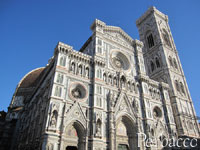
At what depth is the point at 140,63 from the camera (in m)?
30.3

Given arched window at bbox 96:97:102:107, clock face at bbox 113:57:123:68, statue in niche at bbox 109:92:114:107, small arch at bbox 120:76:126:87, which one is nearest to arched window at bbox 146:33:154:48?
clock face at bbox 113:57:123:68

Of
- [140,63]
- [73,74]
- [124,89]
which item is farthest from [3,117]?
[140,63]

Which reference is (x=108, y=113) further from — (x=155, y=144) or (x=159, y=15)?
(x=159, y=15)

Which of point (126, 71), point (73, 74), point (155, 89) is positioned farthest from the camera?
point (155, 89)

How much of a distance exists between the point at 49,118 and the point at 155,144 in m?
15.9

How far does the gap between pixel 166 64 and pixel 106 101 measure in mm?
21006

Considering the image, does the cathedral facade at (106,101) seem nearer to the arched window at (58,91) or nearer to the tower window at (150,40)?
the arched window at (58,91)

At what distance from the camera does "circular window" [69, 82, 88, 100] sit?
20.1 m

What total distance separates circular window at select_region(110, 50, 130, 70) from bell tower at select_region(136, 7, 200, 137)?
1148 cm

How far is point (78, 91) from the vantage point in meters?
21.0

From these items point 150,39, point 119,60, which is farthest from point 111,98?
point 150,39

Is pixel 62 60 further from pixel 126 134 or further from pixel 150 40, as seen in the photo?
pixel 150 40

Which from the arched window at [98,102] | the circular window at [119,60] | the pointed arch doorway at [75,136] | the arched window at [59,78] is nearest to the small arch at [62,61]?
the arched window at [59,78]

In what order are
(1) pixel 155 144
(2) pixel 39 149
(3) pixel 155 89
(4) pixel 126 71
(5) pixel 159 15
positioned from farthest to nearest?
(5) pixel 159 15 → (3) pixel 155 89 → (4) pixel 126 71 → (1) pixel 155 144 → (2) pixel 39 149
